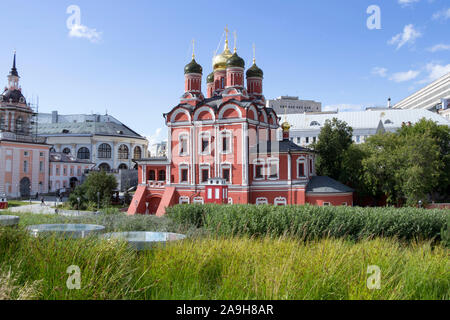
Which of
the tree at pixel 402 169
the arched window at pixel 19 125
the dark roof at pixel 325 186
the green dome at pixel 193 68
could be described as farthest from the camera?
the arched window at pixel 19 125

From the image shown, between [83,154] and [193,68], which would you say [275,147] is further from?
[83,154]

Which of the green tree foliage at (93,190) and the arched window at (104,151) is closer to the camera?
the green tree foliage at (93,190)

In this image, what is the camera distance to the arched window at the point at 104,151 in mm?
69062

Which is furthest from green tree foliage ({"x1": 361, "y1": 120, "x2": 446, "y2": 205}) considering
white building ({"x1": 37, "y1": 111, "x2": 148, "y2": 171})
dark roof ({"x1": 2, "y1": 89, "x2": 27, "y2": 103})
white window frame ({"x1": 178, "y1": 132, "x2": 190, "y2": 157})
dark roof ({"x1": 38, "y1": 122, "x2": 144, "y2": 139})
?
dark roof ({"x1": 38, "y1": 122, "x2": 144, "y2": 139})

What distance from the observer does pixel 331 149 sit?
35188mm

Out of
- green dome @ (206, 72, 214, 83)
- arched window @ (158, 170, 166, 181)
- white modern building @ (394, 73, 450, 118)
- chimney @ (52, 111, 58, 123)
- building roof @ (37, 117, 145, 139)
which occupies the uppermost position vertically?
white modern building @ (394, 73, 450, 118)

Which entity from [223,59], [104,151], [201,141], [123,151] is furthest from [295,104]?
[201,141]

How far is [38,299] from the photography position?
4.81 m

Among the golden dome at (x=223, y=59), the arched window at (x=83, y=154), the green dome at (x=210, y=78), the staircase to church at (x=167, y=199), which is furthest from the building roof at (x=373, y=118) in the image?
the staircase to church at (x=167, y=199)

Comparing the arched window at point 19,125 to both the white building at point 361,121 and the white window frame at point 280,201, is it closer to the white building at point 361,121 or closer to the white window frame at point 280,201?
the white window frame at point 280,201

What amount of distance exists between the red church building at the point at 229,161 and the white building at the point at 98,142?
124 ft

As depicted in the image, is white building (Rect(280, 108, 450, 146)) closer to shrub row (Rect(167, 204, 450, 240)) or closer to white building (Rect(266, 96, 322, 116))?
shrub row (Rect(167, 204, 450, 240))

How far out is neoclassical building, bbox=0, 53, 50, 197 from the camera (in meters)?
48.0

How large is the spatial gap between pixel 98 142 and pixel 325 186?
2034 inches
